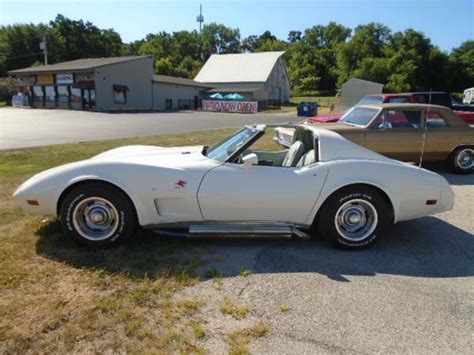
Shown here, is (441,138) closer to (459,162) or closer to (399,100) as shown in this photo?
(459,162)

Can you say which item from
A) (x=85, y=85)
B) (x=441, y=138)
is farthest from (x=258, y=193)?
(x=85, y=85)

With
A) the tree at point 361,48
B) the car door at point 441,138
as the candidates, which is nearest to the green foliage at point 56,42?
the tree at point 361,48

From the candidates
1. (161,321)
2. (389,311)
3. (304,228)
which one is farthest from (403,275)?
(161,321)

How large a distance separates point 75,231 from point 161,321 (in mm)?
1675

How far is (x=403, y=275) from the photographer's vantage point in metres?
3.94

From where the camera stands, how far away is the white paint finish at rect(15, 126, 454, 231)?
418 centimetres

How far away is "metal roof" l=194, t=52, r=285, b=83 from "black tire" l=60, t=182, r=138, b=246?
54330mm

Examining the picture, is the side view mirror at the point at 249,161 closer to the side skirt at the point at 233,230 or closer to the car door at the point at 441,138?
the side skirt at the point at 233,230

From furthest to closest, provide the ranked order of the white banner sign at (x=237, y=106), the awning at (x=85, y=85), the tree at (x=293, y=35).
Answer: the tree at (x=293, y=35)
the white banner sign at (x=237, y=106)
the awning at (x=85, y=85)

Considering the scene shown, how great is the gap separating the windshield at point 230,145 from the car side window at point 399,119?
15.9 ft

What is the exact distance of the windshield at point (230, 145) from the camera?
4.50 metres

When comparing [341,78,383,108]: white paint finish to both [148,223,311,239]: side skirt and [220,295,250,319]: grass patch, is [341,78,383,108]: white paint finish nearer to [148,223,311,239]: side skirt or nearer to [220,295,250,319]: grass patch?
[148,223,311,239]: side skirt

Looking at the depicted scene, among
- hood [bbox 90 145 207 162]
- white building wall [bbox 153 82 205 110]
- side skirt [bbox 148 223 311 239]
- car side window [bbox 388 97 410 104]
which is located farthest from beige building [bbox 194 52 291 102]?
side skirt [bbox 148 223 311 239]

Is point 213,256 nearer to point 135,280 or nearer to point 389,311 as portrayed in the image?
point 135,280
